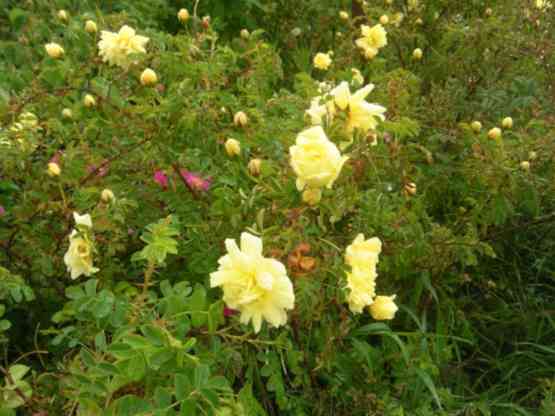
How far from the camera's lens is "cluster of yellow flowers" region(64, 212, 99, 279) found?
54.9 inches

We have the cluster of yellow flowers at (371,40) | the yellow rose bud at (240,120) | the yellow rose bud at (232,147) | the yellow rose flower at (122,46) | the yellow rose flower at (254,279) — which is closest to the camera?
the yellow rose flower at (254,279)

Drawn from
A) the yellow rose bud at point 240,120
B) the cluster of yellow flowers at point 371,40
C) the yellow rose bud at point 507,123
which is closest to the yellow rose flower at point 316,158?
the yellow rose bud at point 240,120

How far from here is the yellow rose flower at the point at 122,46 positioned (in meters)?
1.72

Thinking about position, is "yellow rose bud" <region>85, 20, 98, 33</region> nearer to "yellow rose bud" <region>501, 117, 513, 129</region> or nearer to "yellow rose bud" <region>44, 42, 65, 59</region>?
"yellow rose bud" <region>44, 42, 65, 59</region>

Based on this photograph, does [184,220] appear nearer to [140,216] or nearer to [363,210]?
[140,216]

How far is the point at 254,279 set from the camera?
3.95 feet

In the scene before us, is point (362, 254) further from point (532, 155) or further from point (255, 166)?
point (532, 155)

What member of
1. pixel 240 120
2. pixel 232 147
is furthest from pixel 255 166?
pixel 240 120

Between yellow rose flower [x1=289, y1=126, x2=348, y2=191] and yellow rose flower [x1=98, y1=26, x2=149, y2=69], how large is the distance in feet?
2.08

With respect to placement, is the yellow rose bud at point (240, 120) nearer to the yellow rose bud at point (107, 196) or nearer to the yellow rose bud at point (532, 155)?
the yellow rose bud at point (107, 196)

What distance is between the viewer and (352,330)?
196 cm

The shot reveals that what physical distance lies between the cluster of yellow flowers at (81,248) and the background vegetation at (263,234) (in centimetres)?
6

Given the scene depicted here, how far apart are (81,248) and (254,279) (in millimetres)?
413

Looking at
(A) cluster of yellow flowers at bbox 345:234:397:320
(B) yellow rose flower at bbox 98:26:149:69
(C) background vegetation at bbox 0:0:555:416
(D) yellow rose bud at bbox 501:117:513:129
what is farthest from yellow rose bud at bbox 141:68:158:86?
(D) yellow rose bud at bbox 501:117:513:129
